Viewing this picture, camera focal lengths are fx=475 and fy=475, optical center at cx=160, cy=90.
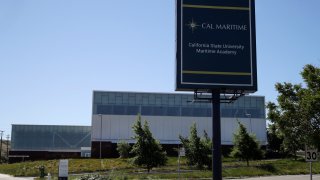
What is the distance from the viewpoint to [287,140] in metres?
20.4

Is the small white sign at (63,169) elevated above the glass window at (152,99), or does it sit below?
below

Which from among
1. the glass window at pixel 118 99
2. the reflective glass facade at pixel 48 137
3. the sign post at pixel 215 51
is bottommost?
the reflective glass facade at pixel 48 137

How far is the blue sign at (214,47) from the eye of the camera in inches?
803

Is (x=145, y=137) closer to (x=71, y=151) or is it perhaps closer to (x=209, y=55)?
(x=209, y=55)

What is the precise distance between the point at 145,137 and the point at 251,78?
2508 cm

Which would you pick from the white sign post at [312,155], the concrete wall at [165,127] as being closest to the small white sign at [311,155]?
the white sign post at [312,155]

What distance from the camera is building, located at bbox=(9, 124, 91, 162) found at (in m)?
93.4

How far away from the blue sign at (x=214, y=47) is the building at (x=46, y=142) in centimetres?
7643

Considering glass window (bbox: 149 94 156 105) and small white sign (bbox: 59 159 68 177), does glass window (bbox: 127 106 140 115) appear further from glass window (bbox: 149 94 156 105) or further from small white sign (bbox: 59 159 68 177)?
small white sign (bbox: 59 159 68 177)

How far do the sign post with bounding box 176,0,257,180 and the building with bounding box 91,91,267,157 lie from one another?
205ft

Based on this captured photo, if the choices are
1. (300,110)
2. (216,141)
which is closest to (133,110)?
(216,141)

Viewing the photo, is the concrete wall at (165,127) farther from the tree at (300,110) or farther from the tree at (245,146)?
the tree at (300,110)

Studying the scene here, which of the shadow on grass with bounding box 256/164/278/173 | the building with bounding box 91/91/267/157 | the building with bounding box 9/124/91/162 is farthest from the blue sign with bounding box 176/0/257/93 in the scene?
the building with bounding box 9/124/91/162

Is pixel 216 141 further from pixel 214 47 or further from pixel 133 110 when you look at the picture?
pixel 133 110
